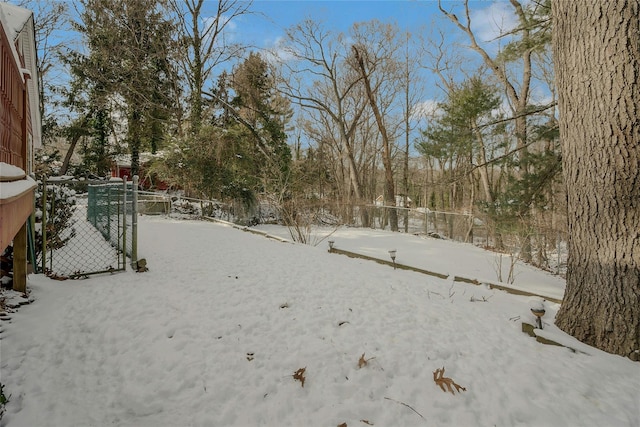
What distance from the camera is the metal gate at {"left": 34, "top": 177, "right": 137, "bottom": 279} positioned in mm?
4164

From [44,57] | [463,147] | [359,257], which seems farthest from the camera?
[44,57]

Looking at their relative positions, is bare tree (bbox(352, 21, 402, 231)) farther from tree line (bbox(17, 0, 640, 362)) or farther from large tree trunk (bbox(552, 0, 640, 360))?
large tree trunk (bbox(552, 0, 640, 360))

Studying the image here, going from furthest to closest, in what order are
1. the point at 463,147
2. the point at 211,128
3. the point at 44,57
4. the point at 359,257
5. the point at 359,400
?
the point at 44,57 < the point at 211,128 < the point at 463,147 < the point at 359,257 < the point at 359,400

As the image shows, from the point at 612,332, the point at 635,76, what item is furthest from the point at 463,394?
the point at 635,76

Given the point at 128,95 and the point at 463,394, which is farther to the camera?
the point at 128,95

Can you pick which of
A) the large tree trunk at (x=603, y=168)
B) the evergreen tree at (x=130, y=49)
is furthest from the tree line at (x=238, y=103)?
the large tree trunk at (x=603, y=168)

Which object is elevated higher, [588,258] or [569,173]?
[569,173]

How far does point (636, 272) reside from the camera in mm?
2764

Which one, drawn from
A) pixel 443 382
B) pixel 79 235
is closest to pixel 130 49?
pixel 79 235

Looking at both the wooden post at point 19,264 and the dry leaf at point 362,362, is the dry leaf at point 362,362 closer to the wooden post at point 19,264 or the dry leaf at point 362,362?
the dry leaf at point 362,362

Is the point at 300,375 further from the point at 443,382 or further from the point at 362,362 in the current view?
the point at 443,382

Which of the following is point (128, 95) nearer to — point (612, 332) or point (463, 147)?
point (463, 147)

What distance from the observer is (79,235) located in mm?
6527

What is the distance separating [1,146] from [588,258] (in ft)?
17.7
